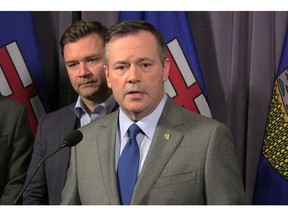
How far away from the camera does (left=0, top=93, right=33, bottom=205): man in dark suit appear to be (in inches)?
74.2

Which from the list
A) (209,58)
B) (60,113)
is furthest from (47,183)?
(209,58)

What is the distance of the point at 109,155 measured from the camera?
1550mm

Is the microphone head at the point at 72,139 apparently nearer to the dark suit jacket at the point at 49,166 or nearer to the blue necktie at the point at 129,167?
the blue necktie at the point at 129,167

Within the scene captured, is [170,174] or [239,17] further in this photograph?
[239,17]

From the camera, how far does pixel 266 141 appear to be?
6.53ft

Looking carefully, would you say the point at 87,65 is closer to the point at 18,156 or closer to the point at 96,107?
the point at 96,107

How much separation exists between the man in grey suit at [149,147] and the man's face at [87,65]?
27 centimetres

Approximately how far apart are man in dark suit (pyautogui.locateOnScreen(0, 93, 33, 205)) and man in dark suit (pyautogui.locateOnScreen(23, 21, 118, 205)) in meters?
0.05

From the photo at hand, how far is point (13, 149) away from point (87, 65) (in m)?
0.43

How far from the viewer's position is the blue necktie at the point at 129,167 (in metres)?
1.50

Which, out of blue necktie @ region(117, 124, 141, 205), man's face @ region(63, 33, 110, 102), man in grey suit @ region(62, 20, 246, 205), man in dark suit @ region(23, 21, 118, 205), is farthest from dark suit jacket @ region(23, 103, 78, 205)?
blue necktie @ region(117, 124, 141, 205)

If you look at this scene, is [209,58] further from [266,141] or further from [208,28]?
[266,141]

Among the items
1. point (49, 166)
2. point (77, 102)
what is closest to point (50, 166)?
point (49, 166)

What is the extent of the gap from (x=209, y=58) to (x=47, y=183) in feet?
2.67
